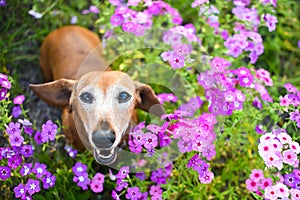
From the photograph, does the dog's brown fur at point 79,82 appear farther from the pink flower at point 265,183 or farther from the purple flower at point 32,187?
the pink flower at point 265,183

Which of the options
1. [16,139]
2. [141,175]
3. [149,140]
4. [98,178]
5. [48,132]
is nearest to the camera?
[149,140]

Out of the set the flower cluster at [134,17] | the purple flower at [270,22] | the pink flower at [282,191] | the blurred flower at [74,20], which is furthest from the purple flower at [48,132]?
the purple flower at [270,22]

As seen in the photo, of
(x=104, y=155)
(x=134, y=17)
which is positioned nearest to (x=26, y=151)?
(x=104, y=155)

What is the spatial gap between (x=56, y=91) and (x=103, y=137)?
54 centimetres

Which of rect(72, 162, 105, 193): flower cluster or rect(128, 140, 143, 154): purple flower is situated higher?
rect(128, 140, 143, 154): purple flower

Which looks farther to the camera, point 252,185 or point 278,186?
point 252,185

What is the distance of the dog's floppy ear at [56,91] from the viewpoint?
8.34 feet

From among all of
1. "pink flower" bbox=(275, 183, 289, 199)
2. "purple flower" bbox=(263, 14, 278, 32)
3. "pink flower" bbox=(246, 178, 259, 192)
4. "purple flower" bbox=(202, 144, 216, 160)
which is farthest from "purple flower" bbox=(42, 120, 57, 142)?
"purple flower" bbox=(263, 14, 278, 32)

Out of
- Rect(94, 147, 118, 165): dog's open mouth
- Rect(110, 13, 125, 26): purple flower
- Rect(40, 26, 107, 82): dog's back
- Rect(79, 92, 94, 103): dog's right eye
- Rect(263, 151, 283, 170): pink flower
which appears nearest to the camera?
Rect(263, 151, 283, 170): pink flower

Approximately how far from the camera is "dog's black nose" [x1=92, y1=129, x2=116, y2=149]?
2188 mm

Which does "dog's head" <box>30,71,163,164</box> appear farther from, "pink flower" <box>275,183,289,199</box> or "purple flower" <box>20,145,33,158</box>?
"pink flower" <box>275,183,289,199</box>

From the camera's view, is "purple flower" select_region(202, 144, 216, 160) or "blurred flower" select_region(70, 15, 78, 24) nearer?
"purple flower" select_region(202, 144, 216, 160)

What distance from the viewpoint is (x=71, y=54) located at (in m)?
3.08

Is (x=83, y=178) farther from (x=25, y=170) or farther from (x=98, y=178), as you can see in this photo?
(x=25, y=170)
